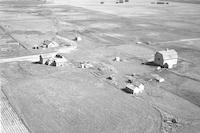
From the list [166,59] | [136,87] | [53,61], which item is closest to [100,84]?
[136,87]

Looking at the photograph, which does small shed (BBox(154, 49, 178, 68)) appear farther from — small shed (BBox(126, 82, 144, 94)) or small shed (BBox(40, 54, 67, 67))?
small shed (BBox(40, 54, 67, 67))

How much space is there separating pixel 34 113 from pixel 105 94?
7.91 m

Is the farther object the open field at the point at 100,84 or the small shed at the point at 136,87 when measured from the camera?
the small shed at the point at 136,87

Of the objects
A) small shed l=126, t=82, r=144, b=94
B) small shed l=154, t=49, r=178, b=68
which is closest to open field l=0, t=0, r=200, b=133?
small shed l=126, t=82, r=144, b=94

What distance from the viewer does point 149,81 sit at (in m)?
33.4

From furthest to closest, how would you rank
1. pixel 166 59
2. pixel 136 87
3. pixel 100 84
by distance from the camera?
1. pixel 166 59
2. pixel 100 84
3. pixel 136 87

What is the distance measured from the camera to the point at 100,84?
1258 inches

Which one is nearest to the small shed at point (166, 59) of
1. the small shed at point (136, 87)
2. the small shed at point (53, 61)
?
the small shed at point (136, 87)

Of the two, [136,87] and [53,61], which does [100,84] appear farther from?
[53,61]

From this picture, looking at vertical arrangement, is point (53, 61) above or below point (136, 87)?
above

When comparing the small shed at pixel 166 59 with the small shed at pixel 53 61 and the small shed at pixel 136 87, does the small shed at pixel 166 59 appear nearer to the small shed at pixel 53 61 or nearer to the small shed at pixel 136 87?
the small shed at pixel 136 87

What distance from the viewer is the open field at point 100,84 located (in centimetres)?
2380

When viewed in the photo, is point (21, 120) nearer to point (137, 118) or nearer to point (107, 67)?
point (137, 118)

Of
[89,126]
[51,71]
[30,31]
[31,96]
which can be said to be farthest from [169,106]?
[30,31]
